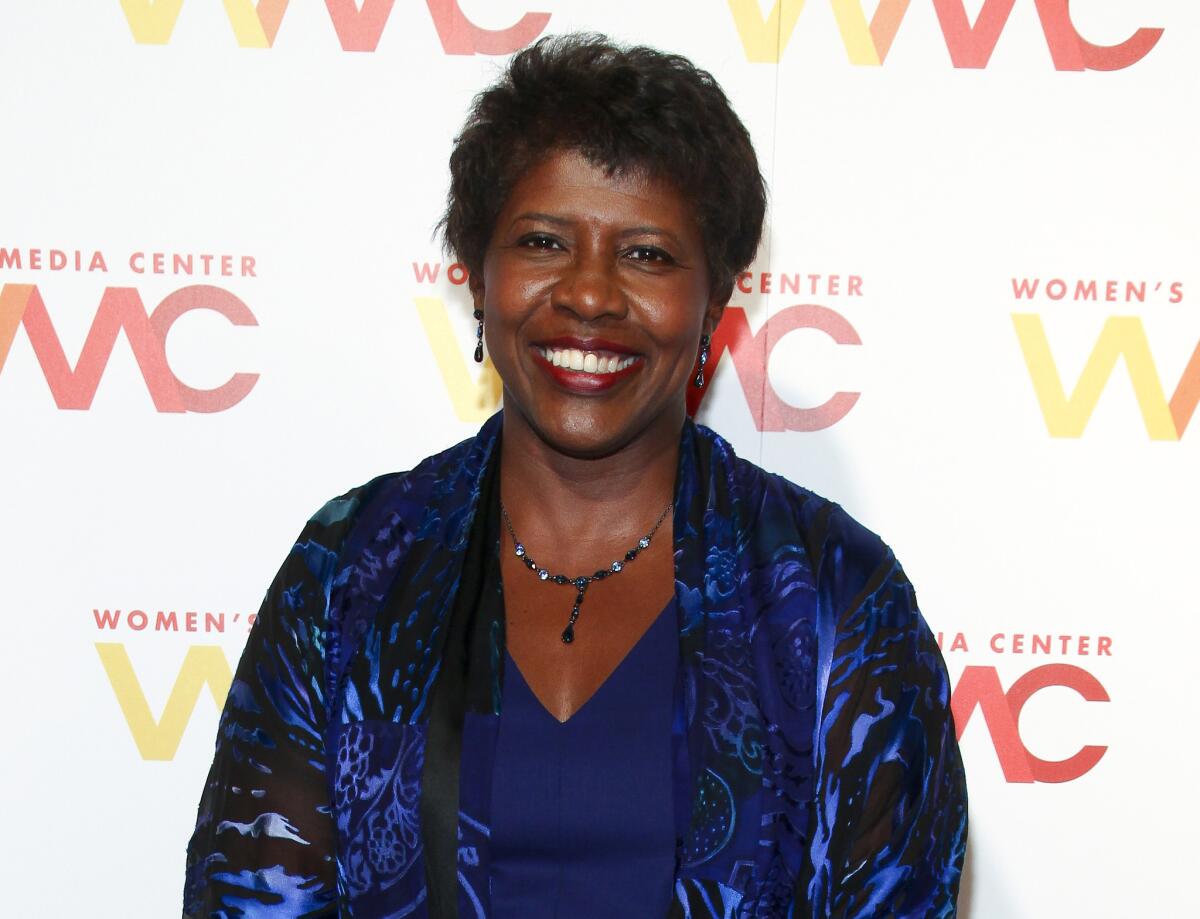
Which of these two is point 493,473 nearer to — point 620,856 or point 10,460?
point 620,856

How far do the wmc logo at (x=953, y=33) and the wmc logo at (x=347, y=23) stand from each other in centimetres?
32

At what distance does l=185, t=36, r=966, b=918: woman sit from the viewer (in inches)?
50.5

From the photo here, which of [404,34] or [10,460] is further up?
[404,34]

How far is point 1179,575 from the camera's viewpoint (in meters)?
1.89

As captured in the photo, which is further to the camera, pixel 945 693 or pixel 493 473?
pixel 493 473

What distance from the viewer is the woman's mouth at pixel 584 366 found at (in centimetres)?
132

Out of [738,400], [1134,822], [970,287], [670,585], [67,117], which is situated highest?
[67,117]

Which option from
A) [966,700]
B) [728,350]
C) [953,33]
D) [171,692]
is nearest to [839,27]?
[953,33]

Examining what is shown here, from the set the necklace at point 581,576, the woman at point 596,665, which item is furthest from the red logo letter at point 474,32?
the necklace at point 581,576

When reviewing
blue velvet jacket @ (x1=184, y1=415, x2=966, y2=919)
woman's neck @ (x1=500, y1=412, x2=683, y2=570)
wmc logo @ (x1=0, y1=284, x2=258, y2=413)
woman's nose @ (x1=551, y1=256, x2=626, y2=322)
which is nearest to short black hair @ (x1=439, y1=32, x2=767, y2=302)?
woman's nose @ (x1=551, y1=256, x2=626, y2=322)

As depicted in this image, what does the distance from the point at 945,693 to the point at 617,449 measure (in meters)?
0.45

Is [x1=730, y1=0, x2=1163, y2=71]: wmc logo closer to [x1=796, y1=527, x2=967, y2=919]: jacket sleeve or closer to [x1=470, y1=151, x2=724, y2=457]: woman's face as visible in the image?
[x1=470, y1=151, x2=724, y2=457]: woman's face

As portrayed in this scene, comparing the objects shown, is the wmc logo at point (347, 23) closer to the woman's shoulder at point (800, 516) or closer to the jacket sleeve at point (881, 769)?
the woman's shoulder at point (800, 516)

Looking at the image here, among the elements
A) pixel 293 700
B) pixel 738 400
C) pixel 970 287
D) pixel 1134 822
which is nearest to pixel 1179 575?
pixel 1134 822
